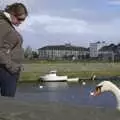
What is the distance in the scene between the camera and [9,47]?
6434 mm

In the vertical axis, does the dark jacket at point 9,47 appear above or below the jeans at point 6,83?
above

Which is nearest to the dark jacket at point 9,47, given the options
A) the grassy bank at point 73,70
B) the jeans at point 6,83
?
the jeans at point 6,83

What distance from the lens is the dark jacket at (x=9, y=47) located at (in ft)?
20.9

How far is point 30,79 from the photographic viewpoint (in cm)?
10362

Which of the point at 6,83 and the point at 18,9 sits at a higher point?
the point at 18,9

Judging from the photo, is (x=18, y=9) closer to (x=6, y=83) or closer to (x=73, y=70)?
(x=6, y=83)

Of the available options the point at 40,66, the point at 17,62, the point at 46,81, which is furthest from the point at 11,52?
the point at 40,66

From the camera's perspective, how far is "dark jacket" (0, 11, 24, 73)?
6.38 metres

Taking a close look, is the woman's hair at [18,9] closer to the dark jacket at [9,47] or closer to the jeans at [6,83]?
the dark jacket at [9,47]

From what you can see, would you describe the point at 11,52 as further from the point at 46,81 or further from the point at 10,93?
the point at 46,81

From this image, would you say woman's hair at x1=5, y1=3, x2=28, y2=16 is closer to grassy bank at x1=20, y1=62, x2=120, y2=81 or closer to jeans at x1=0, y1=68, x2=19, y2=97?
jeans at x1=0, y1=68, x2=19, y2=97

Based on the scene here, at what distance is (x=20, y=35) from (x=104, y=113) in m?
2.44

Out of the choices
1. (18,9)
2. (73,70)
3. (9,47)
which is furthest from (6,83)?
(73,70)

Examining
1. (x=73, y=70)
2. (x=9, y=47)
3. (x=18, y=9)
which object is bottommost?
(x=73, y=70)
